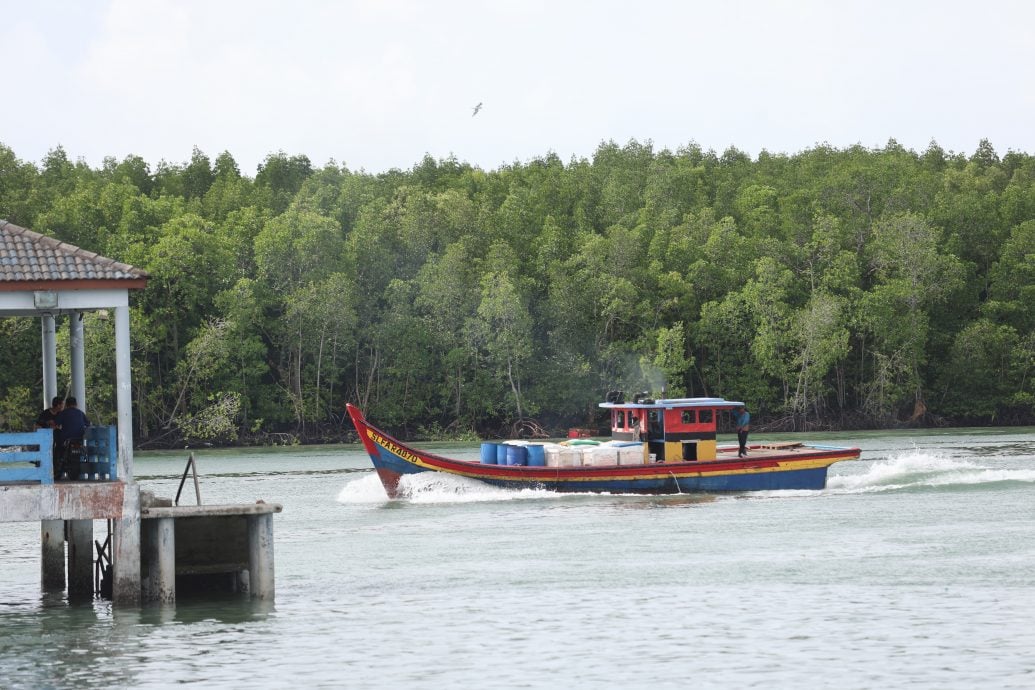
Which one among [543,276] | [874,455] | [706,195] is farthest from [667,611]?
[706,195]

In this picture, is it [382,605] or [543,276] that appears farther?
[543,276]

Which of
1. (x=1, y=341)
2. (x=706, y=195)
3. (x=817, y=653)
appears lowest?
(x=817, y=653)

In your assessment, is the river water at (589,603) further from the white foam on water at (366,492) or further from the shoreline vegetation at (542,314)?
Answer: the shoreline vegetation at (542,314)

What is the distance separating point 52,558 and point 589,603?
30.5ft

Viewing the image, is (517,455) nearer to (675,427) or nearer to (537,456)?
(537,456)

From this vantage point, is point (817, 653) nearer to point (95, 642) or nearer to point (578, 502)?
point (95, 642)

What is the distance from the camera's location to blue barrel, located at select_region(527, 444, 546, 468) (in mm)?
44500

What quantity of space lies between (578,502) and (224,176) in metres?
81.0

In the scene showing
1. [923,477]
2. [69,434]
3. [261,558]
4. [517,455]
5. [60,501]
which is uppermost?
[69,434]

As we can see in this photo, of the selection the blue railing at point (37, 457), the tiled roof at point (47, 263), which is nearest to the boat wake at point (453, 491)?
the tiled roof at point (47, 263)

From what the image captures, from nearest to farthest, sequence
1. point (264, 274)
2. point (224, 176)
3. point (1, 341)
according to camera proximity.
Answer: point (1, 341) < point (264, 274) < point (224, 176)

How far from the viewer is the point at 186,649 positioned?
2320 centimetres

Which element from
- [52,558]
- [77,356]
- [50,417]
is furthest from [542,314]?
[50,417]

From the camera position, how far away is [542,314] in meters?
94.2
